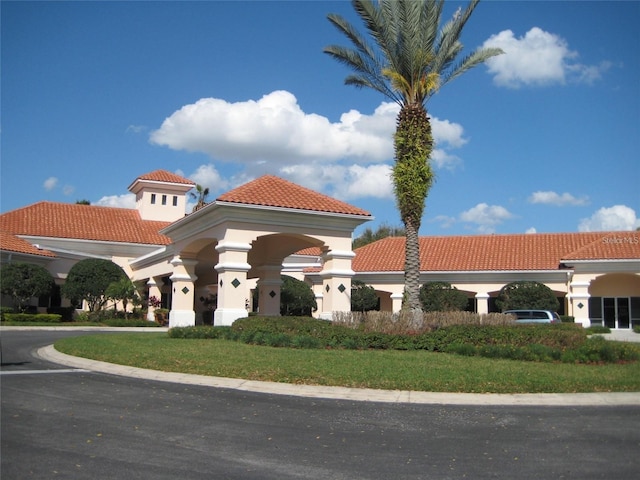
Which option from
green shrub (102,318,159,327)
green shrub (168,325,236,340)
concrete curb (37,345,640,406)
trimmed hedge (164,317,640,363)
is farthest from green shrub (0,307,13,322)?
concrete curb (37,345,640,406)

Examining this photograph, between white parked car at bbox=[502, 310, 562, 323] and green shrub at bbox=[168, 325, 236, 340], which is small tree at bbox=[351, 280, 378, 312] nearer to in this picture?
white parked car at bbox=[502, 310, 562, 323]

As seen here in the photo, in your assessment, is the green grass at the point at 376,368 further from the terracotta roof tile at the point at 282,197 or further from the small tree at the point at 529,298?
the small tree at the point at 529,298

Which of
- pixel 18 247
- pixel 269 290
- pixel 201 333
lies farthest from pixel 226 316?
pixel 18 247

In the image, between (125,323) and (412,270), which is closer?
(412,270)

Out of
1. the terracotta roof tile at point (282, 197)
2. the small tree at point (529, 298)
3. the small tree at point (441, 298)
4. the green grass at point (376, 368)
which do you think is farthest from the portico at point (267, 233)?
the small tree at point (529, 298)

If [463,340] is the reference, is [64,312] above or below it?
above

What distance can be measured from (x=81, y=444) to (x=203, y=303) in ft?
120

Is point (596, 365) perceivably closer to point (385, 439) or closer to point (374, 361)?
point (374, 361)

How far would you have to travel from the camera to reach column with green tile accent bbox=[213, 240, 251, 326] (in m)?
22.8

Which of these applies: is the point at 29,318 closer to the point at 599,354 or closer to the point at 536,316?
the point at 536,316

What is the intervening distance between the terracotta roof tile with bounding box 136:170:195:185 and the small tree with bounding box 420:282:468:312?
83.2 feet

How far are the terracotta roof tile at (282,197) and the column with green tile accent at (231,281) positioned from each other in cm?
166

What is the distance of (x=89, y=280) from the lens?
3781 cm

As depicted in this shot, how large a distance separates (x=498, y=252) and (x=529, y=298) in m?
6.38
